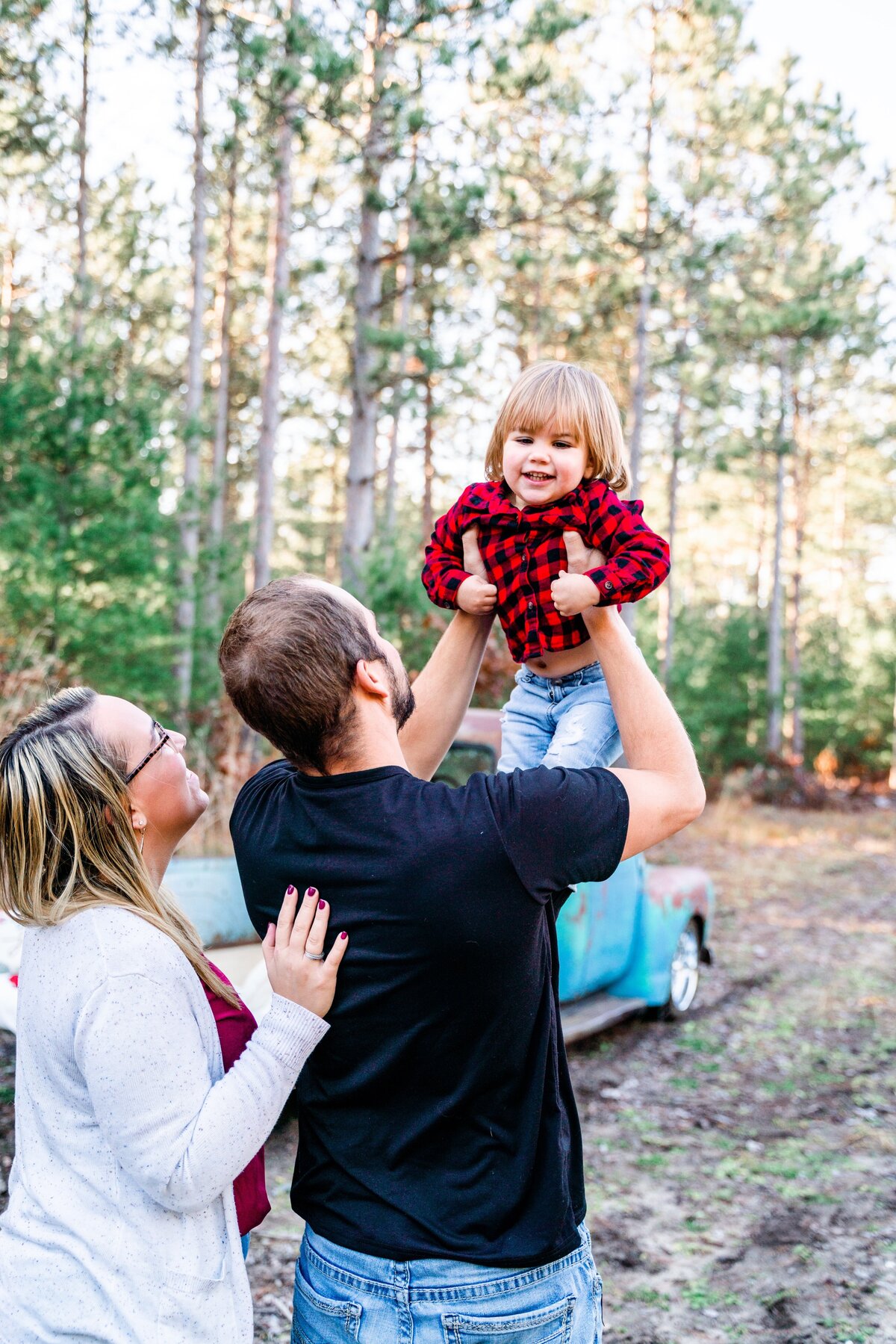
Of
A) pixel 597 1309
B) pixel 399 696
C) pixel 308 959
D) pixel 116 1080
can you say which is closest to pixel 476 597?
pixel 399 696

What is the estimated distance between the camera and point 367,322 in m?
12.6

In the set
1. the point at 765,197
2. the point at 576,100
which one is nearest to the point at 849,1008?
the point at 576,100

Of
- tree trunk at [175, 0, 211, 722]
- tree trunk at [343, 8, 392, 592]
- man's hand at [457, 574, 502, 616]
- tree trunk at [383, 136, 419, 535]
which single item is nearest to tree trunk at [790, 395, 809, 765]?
tree trunk at [383, 136, 419, 535]

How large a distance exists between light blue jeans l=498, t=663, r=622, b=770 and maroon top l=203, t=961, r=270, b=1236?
750 mm

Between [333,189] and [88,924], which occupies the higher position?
[333,189]

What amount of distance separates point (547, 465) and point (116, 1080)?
1.60 meters

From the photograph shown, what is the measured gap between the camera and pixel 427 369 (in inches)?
463

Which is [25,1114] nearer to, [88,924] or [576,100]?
[88,924]

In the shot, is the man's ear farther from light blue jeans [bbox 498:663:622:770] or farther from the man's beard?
light blue jeans [bbox 498:663:622:770]

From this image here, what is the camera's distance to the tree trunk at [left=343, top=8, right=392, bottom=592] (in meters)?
11.8

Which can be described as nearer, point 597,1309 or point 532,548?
point 597,1309

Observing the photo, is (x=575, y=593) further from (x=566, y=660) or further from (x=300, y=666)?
(x=300, y=666)

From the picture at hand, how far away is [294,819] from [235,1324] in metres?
0.75

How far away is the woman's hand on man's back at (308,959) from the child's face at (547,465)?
1218 mm
